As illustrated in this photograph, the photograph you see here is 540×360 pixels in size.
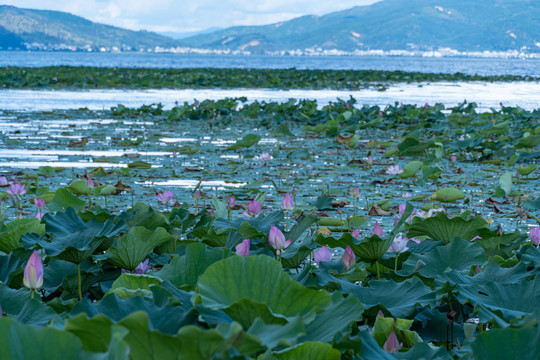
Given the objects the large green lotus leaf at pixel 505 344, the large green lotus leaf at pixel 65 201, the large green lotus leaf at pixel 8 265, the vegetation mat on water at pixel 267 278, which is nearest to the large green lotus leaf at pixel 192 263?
the vegetation mat on water at pixel 267 278

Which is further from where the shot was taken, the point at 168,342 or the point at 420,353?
the point at 420,353

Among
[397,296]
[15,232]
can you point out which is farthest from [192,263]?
[15,232]

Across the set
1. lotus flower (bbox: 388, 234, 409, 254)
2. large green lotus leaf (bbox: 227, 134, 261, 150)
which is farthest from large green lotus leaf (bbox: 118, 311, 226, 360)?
large green lotus leaf (bbox: 227, 134, 261, 150)

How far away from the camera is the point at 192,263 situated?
1.75 m

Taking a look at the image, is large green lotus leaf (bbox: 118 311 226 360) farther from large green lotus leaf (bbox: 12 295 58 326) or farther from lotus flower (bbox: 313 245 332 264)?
lotus flower (bbox: 313 245 332 264)

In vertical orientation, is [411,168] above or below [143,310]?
below

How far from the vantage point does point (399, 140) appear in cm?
969

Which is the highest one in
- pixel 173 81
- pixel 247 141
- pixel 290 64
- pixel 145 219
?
pixel 145 219

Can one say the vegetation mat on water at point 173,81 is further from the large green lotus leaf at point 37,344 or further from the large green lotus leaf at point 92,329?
the large green lotus leaf at point 37,344

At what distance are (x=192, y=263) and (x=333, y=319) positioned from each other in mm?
518

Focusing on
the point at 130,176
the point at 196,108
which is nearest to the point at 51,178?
the point at 130,176

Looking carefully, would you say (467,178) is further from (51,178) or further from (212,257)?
(212,257)

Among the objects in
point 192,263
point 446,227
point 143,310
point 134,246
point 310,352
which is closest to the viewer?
point 310,352

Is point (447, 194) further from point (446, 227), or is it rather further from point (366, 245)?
point (366, 245)
